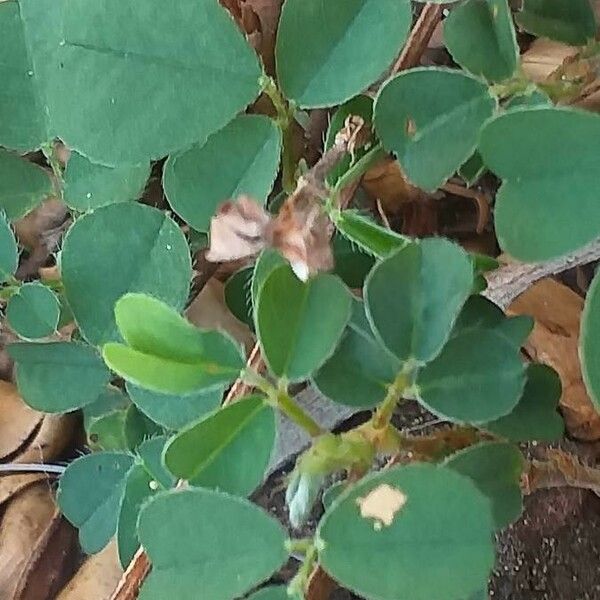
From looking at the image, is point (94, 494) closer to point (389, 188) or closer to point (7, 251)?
point (7, 251)

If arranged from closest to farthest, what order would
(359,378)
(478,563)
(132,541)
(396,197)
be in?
(478,563)
(359,378)
(132,541)
(396,197)

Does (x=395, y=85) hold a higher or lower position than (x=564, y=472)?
higher

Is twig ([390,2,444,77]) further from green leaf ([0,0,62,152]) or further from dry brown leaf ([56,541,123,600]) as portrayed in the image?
dry brown leaf ([56,541,123,600])

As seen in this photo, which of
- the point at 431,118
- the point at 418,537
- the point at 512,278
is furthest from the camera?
the point at 512,278

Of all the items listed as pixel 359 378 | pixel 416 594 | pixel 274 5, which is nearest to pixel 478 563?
pixel 416 594

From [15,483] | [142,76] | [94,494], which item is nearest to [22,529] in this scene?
[15,483]

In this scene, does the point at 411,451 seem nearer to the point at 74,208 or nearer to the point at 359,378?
the point at 359,378

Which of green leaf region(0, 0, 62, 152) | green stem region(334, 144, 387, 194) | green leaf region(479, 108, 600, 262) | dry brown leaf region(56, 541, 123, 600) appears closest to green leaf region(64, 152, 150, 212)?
green leaf region(0, 0, 62, 152)
